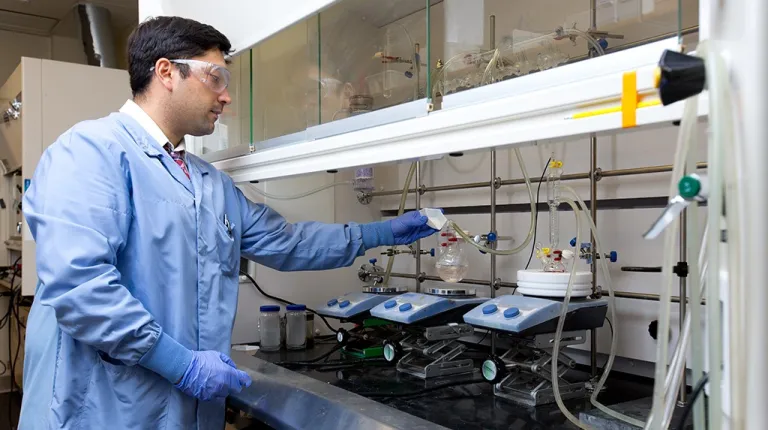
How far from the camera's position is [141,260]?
1308 millimetres

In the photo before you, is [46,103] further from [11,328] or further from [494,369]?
[494,369]

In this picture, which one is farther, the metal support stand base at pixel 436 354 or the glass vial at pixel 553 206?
the glass vial at pixel 553 206

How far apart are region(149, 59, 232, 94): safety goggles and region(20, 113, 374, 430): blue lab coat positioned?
19 cm

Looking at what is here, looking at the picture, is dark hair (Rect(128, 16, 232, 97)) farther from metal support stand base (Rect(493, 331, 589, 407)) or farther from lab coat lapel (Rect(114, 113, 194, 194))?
metal support stand base (Rect(493, 331, 589, 407))

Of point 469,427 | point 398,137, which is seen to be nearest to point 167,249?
point 398,137

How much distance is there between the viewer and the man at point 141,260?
46.8 inches

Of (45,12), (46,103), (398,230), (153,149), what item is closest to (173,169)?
(153,149)

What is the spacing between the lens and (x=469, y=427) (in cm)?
124

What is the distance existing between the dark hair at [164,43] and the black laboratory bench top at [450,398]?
900 millimetres

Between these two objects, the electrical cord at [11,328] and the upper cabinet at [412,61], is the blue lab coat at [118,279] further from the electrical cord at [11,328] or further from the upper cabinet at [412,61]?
the electrical cord at [11,328]

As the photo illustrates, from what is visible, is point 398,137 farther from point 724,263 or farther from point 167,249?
point 724,263

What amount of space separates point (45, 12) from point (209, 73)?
3664mm

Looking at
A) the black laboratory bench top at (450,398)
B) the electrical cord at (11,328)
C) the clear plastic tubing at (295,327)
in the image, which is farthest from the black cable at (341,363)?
the electrical cord at (11,328)

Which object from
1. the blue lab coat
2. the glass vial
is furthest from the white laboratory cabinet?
the glass vial
